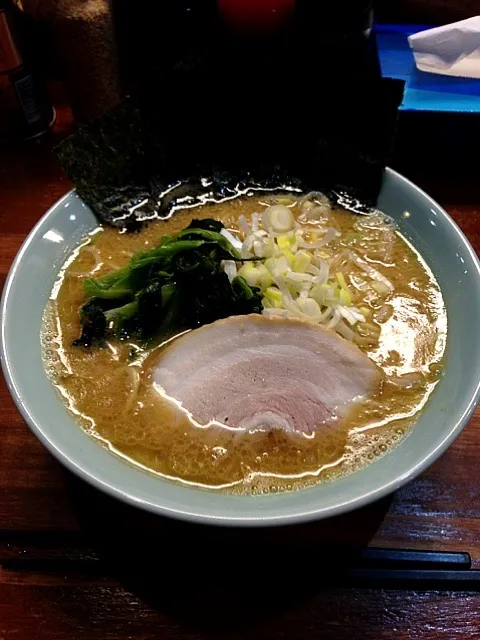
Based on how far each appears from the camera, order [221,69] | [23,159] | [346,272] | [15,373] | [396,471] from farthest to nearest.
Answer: [23,159]
[221,69]
[346,272]
[15,373]
[396,471]

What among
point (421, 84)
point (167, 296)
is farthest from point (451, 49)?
point (167, 296)

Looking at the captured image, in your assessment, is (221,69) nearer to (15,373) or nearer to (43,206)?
(43,206)

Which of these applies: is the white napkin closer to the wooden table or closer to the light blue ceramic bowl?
the light blue ceramic bowl

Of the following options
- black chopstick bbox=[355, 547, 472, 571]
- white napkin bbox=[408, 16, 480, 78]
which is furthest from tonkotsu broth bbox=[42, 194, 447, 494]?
white napkin bbox=[408, 16, 480, 78]

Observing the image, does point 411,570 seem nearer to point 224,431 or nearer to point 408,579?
point 408,579

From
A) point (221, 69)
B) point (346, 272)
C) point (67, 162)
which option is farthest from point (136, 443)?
point (221, 69)

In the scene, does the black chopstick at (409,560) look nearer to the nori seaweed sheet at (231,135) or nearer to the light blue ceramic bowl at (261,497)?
the light blue ceramic bowl at (261,497)
